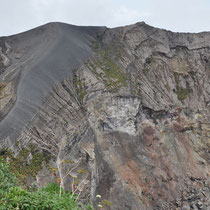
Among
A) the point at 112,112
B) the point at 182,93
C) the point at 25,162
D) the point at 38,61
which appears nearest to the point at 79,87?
the point at 112,112

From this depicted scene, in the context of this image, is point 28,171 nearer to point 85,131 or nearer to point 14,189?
point 85,131

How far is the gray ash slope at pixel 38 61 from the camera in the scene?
61.2 feet

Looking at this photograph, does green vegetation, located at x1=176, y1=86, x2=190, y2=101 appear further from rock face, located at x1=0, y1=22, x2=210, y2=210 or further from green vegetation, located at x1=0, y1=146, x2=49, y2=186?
green vegetation, located at x1=0, y1=146, x2=49, y2=186

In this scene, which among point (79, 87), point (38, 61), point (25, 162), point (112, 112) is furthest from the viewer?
point (79, 87)

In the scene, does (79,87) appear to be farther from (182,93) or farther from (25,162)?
(182,93)

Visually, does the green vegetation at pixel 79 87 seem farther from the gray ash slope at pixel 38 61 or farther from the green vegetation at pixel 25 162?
the green vegetation at pixel 25 162

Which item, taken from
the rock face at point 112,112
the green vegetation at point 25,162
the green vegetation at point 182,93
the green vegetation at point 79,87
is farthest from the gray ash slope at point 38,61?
the green vegetation at point 182,93

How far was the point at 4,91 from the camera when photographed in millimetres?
20109

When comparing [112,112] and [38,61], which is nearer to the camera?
[38,61]

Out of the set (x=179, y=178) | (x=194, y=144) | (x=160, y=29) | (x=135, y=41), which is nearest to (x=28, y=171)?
(x=179, y=178)

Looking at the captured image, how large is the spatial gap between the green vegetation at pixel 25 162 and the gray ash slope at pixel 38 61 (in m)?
1.12

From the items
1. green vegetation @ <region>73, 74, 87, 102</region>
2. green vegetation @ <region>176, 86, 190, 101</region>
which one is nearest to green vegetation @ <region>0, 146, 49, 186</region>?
green vegetation @ <region>73, 74, 87, 102</region>

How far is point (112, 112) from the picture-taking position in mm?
23312

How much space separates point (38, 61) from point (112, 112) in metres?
6.86
